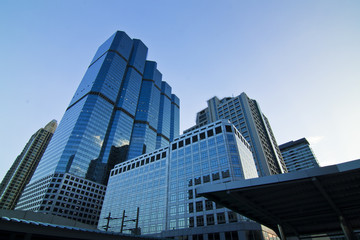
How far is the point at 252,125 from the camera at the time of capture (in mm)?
102188

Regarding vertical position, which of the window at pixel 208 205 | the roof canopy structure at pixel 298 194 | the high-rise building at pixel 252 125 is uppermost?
the high-rise building at pixel 252 125

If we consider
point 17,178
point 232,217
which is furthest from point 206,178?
point 17,178

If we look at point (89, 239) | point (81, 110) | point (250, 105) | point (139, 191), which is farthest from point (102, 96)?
point (89, 239)

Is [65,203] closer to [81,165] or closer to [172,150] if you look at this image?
[81,165]

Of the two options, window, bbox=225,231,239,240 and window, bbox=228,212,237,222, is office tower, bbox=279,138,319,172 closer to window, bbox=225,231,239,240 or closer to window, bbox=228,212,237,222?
window, bbox=228,212,237,222

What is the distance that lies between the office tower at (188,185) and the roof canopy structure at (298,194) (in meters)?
29.1

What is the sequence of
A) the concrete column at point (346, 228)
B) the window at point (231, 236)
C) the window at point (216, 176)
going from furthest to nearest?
1. the window at point (216, 176)
2. the window at point (231, 236)
3. the concrete column at point (346, 228)

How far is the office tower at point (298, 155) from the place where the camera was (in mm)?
146025

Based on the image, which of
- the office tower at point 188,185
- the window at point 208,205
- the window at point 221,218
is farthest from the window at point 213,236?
the window at point 208,205

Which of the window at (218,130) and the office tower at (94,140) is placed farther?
the office tower at (94,140)

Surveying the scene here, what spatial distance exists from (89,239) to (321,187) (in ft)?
68.4

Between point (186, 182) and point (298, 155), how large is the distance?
123m

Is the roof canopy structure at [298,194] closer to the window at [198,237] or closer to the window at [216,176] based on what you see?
the window at [198,237]

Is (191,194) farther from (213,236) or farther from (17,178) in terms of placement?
(17,178)
